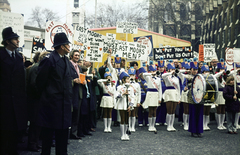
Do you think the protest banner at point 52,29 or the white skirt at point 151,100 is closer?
the white skirt at point 151,100

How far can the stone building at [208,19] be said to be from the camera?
119ft

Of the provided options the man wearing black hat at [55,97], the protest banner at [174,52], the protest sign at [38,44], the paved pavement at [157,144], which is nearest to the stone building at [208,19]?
the protest banner at [174,52]

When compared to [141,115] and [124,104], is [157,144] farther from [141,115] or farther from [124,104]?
[141,115]

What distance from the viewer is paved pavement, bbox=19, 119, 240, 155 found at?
7059 millimetres

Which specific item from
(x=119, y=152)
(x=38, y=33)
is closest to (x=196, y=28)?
(x=38, y=33)

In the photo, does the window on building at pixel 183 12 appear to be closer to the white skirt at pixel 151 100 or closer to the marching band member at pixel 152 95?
the marching band member at pixel 152 95

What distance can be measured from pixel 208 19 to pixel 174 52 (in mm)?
39632

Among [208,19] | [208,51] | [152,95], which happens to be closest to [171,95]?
[152,95]

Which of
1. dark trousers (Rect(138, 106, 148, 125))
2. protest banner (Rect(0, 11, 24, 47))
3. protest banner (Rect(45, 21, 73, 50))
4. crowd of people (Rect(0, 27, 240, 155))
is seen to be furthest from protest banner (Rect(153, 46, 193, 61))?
protest banner (Rect(0, 11, 24, 47))

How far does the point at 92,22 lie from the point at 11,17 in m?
44.2

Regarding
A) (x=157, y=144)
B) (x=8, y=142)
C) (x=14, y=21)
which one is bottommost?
(x=157, y=144)

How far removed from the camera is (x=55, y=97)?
15.3 ft

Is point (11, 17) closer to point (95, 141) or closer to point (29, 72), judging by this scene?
point (29, 72)

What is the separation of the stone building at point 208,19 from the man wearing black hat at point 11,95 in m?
31.4
